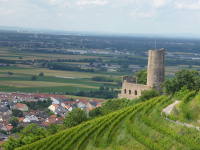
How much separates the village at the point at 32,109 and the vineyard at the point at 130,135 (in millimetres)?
32318

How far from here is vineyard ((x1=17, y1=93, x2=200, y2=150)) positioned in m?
26.2

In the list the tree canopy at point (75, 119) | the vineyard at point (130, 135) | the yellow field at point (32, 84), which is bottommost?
the yellow field at point (32, 84)

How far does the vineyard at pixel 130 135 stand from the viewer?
26.2m

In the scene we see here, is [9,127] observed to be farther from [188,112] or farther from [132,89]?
[188,112]

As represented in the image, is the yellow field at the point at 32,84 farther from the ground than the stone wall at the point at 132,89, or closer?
closer

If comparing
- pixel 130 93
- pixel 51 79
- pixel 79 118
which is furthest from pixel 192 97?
pixel 51 79

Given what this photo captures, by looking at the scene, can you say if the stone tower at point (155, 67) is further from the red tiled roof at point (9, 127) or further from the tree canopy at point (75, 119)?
the red tiled roof at point (9, 127)

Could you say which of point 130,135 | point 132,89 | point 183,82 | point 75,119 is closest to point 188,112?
point 130,135

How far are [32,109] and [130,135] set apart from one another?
59.8 meters

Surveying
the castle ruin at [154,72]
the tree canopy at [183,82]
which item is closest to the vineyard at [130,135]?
the tree canopy at [183,82]

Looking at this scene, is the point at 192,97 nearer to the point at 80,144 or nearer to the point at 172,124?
the point at 172,124

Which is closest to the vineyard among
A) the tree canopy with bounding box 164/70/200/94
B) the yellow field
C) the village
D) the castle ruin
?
the tree canopy with bounding box 164/70/200/94

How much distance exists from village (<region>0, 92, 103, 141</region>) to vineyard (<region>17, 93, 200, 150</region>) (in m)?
32.3

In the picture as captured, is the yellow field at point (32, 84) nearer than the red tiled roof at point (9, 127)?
No
